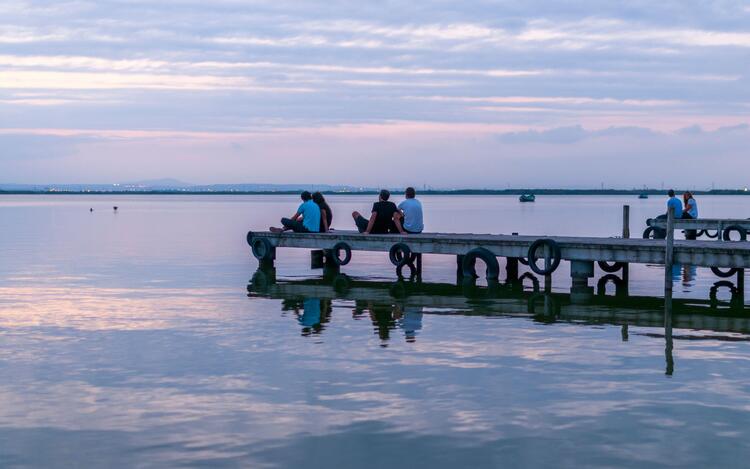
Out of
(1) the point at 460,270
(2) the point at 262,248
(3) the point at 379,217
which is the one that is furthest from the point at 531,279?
(2) the point at 262,248

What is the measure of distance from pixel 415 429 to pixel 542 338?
22.3 ft

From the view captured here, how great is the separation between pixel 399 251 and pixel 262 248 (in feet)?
18.1

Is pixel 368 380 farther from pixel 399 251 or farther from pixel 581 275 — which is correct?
pixel 399 251

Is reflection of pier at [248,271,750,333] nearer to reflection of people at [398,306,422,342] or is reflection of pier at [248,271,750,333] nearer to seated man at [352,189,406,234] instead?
reflection of people at [398,306,422,342]

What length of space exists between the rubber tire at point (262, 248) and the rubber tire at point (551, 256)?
32.5ft

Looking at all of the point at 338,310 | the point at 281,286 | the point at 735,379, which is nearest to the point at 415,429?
the point at 735,379

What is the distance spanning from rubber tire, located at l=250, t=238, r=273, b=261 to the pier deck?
0.15m

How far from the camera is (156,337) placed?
16812mm

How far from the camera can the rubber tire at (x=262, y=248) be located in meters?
32.4

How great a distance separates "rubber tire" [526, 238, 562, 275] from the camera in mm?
25234

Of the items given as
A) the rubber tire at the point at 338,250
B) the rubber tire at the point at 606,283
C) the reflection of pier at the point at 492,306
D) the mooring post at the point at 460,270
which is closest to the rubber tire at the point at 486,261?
the reflection of pier at the point at 492,306

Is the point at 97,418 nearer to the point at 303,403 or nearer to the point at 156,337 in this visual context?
the point at 303,403

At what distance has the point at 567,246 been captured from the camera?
82.8ft

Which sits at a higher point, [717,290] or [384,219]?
[384,219]
